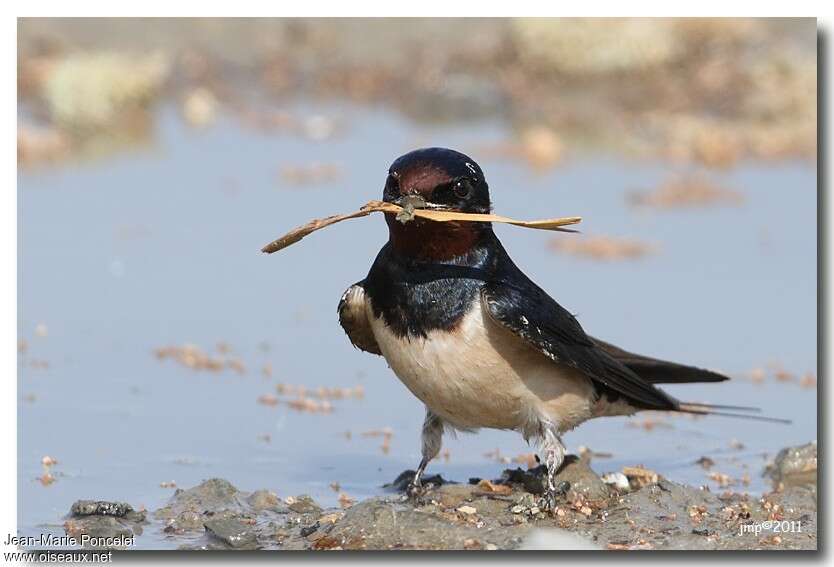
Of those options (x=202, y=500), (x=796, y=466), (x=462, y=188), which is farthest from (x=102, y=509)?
(x=796, y=466)

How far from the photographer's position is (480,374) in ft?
20.0

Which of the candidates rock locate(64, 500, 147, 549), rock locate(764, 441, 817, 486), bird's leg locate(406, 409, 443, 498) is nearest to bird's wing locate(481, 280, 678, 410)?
bird's leg locate(406, 409, 443, 498)

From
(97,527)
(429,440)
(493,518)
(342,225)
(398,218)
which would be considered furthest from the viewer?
(342,225)

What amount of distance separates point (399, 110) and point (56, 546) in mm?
11588

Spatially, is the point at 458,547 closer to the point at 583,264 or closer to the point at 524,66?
the point at 583,264

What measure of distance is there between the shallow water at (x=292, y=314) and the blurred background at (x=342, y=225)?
2 cm

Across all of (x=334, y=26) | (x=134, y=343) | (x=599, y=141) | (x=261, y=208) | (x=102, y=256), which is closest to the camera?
(x=134, y=343)

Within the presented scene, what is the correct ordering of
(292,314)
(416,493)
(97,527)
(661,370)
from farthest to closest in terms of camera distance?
(292,314)
(661,370)
(416,493)
(97,527)

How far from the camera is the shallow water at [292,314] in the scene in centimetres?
735

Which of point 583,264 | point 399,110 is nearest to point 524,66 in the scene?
point 399,110

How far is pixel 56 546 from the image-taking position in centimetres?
586

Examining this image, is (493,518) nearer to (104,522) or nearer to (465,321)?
(465,321)

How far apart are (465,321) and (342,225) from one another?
5.49 metres

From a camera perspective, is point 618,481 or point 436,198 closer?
point 436,198
